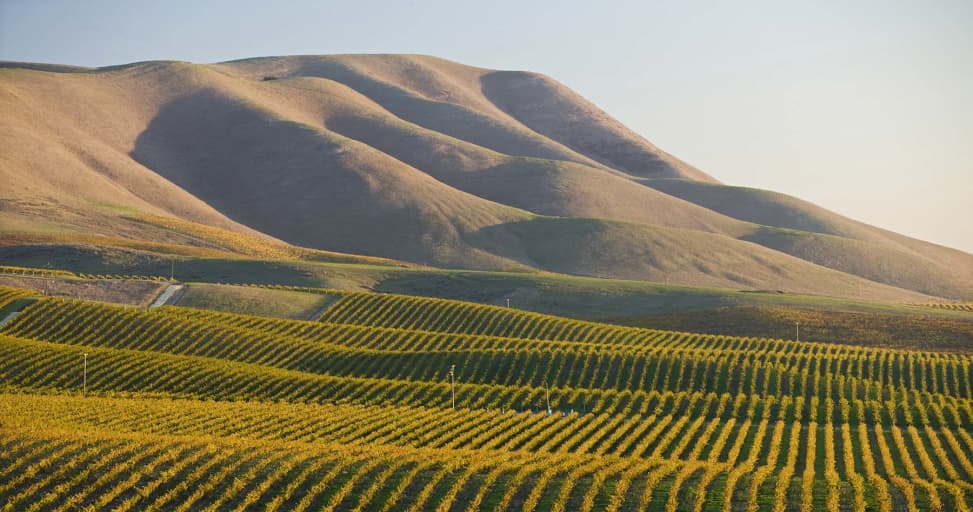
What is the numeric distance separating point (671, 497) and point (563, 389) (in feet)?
95.7

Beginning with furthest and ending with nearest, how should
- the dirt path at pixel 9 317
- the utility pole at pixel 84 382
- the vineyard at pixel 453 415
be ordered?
the dirt path at pixel 9 317, the utility pole at pixel 84 382, the vineyard at pixel 453 415

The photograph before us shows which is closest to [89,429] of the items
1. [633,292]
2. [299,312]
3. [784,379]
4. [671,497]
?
[671,497]

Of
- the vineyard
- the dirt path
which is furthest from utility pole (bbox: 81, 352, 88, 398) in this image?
the dirt path

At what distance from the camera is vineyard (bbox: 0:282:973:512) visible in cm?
3634

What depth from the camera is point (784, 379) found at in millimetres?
67562

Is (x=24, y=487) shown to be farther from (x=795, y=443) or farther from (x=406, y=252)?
(x=406, y=252)

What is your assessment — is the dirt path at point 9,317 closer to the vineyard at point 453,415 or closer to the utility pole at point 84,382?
the vineyard at point 453,415

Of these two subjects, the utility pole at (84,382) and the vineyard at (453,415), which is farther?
the utility pole at (84,382)

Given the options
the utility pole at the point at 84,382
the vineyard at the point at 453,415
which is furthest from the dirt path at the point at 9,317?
the utility pole at the point at 84,382

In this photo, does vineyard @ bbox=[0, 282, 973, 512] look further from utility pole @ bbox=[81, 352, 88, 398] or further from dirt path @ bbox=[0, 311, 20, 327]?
dirt path @ bbox=[0, 311, 20, 327]

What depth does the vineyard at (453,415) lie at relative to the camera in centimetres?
3634

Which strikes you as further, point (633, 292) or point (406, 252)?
point (406, 252)

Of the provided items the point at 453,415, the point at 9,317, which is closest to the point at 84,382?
the point at 9,317

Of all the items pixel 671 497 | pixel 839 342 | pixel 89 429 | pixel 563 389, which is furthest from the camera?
pixel 839 342
